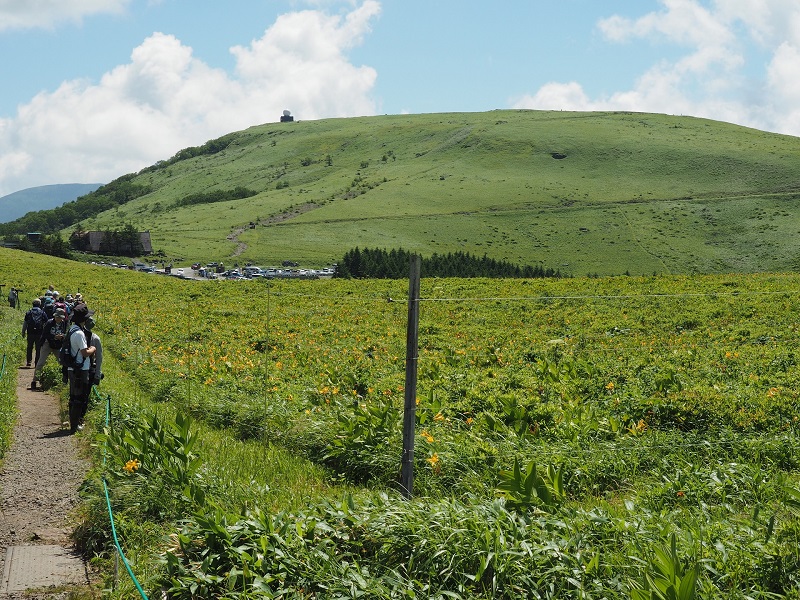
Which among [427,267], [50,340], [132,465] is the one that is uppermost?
[427,267]

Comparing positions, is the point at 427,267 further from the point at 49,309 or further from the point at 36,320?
the point at 49,309

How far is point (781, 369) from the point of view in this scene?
14.2 m

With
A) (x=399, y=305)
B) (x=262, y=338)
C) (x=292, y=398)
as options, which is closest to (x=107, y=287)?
(x=399, y=305)

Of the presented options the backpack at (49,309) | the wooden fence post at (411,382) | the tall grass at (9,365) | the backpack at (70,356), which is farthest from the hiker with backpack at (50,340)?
the wooden fence post at (411,382)

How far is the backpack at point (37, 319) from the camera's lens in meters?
19.0

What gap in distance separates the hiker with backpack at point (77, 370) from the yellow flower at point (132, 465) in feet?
15.8

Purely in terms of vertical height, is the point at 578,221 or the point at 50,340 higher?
the point at 578,221

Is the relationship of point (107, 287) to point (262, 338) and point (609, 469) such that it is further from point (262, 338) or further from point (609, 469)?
point (609, 469)

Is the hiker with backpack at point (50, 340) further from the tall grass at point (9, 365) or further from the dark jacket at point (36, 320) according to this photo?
the dark jacket at point (36, 320)

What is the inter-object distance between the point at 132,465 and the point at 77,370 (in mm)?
5009

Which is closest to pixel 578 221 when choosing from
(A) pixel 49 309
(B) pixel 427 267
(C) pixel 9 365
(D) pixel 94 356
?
(B) pixel 427 267

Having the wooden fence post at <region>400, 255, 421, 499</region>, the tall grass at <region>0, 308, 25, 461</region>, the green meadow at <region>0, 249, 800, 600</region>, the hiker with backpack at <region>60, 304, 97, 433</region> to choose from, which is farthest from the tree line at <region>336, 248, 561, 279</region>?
the wooden fence post at <region>400, 255, 421, 499</region>

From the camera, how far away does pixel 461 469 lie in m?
9.33

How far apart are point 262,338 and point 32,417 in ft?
27.9
